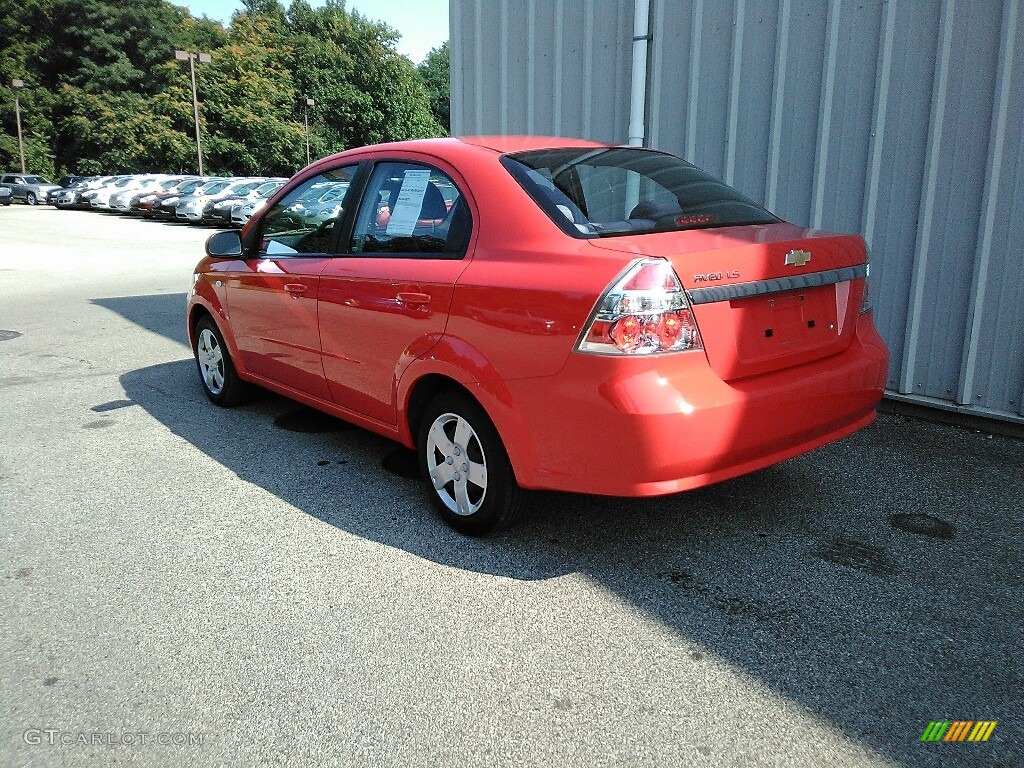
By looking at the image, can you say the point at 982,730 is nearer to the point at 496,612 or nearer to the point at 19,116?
the point at 496,612

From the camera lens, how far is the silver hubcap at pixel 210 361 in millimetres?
5652

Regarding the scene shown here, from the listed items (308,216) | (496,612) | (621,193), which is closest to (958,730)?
(496,612)

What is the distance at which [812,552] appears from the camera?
3.48 meters

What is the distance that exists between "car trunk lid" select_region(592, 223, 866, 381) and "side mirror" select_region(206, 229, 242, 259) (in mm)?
2774

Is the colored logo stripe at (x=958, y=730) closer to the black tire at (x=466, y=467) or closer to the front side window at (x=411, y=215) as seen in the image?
the black tire at (x=466, y=467)

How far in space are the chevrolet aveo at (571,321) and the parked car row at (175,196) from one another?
63.2 feet

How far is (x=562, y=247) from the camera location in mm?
3139

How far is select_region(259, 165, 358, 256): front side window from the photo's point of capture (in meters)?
4.39

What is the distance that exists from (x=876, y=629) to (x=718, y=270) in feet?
4.46

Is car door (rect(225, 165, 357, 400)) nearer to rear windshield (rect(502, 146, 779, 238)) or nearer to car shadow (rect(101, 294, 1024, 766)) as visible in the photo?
car shadow (rect(101, 294, 1024, 766))

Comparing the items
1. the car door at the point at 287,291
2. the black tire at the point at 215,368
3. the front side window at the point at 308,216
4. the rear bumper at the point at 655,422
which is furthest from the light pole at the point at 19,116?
the rear bumper at the point at 655,422

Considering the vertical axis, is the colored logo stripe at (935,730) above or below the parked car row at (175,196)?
below

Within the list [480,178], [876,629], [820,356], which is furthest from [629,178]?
[876,629]

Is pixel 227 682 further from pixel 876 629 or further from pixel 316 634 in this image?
pixel 876 629
